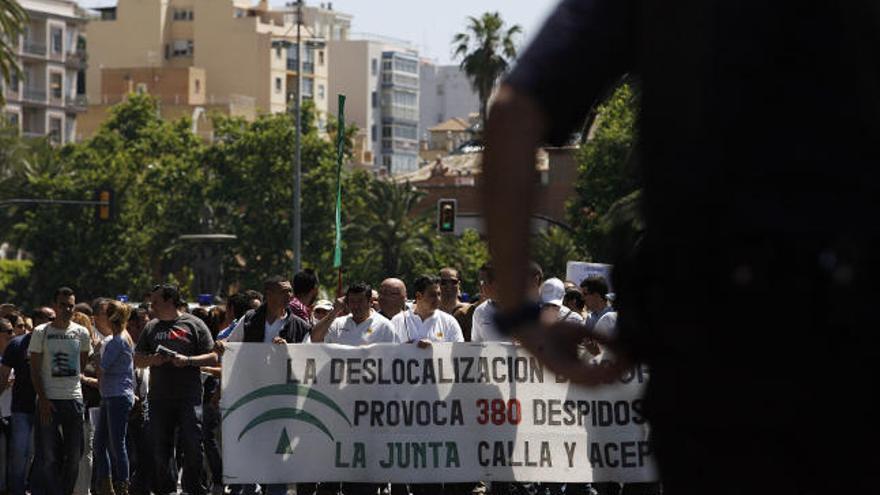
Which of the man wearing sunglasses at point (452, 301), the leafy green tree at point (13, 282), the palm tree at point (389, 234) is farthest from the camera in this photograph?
the leafy green tree at point (13, 282)

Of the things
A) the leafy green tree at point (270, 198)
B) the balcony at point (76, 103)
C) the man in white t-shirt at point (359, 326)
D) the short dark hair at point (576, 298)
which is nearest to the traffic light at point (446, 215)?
the short dark hair at point (576, 298)

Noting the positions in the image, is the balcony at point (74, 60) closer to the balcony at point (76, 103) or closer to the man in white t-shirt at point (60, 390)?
the balcony at point (76, 103)

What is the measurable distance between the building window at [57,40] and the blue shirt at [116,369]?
131 metres

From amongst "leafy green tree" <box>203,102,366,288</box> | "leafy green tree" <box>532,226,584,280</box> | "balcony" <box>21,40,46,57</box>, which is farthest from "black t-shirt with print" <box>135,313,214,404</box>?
"balcony" <box>21,40,46,57</box>

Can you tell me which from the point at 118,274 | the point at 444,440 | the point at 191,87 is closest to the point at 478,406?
the point at 444,440

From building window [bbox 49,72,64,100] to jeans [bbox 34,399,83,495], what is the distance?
5218 inches

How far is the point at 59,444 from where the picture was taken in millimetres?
17531

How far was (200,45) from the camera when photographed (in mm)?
162125

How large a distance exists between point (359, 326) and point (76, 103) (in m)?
137

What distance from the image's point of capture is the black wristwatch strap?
9.07ft

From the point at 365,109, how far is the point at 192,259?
8507cm

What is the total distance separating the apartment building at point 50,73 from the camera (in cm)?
14325

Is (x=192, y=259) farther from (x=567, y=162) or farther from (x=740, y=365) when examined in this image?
(x=740, y=365)

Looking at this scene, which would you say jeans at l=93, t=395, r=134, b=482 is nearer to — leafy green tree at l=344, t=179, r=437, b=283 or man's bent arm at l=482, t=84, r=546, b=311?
man's bent arm at l=482, t=84, r=546, b=311
